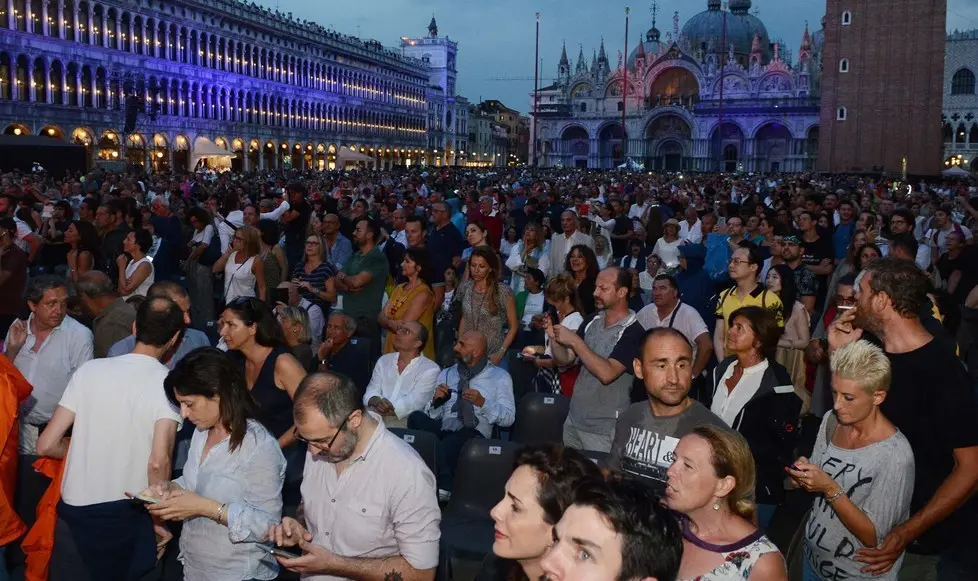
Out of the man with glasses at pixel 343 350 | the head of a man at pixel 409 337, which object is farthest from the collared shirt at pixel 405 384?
the man with glasses at pixel 343 350

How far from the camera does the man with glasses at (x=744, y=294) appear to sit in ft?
19.4

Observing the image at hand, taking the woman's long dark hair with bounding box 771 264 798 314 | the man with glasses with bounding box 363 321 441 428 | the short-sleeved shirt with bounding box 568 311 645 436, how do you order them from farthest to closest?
the woman's long dark hair with bounding box 771 264 798 314, the man with glasses with bounding box 363 321 441 428, the short-sleeved shirt with bounding box 568 311 645 436

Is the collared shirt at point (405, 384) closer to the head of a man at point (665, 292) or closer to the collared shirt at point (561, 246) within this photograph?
the head of a man at point (665, 292)

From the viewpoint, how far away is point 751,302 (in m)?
5.92

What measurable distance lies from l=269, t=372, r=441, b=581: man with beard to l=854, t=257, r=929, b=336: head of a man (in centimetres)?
205

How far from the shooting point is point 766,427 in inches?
163

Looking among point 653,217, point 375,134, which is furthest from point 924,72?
point 375,134

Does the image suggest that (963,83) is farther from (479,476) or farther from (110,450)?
(110,450)

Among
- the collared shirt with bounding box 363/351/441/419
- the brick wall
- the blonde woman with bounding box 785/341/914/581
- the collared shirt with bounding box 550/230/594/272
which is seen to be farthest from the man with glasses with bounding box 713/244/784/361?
the brick wall

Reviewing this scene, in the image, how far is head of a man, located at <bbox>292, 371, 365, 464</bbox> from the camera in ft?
10.4

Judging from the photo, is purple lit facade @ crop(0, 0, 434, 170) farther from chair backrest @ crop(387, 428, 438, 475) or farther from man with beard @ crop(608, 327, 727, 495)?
man with beard @ crop(608, 327, 727, 495)

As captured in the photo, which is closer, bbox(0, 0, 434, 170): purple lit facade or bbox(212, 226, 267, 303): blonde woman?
bbox(212, 226, 267, 303): blonde woman

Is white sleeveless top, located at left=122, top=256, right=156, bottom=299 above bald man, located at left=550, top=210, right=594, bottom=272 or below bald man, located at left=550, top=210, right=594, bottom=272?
below

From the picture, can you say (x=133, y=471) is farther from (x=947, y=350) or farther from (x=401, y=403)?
(x=947, y=350)
